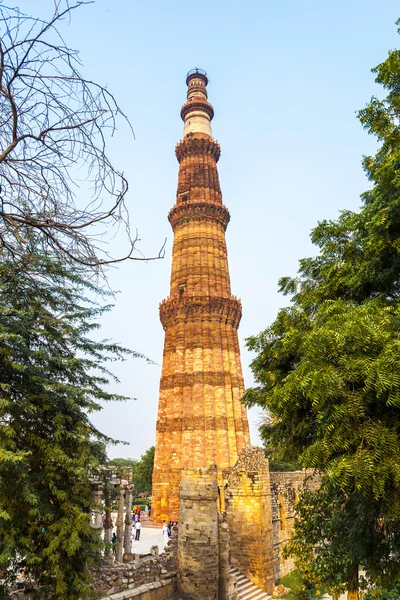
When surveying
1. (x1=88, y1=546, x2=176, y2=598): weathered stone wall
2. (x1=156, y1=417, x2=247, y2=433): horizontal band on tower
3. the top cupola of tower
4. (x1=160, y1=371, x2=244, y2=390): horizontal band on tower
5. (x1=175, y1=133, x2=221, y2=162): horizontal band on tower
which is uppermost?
the top cupola of tower

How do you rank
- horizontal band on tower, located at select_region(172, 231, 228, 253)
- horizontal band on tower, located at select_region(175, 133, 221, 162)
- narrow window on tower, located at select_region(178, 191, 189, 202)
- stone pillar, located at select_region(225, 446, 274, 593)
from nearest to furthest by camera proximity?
stone pillar, located at select_region(225, 446, 274, 593) → horizontal band on tower, located at select_region(172, 231, 228, 253) → narrow window on tower, located at select_region(178, 191, 189, 202) → horizontal band on tower, located at select_region(175, 133, 221, 162)

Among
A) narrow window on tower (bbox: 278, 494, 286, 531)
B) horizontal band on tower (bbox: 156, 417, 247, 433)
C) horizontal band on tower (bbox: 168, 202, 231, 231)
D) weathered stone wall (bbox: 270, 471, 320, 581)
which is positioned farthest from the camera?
horizontal band on tower (bbox: 168, 202, 231, 231)

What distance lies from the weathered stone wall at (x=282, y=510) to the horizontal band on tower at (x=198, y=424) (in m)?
3.83

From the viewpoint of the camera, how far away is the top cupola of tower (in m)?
29.5

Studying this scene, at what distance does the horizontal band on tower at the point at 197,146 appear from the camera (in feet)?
93.6

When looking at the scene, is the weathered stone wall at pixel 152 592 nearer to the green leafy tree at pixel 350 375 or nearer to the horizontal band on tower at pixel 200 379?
the green leafy tree at pixel 350 375

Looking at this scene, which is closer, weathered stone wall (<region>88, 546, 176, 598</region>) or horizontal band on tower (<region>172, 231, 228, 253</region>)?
weathered stone wall (<region>88, 546, 176, 598</region>)

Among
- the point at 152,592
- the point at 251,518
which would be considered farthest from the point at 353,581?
the point at 251,518

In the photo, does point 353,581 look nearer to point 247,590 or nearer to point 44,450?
point 247,590

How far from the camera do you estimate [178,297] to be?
24578 mm

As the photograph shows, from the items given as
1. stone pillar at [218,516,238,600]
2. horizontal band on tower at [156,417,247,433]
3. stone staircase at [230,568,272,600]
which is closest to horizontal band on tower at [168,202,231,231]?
horizontal band on tower at [156,417,247,433]

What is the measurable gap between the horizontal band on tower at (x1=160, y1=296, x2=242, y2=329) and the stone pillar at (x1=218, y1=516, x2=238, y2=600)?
13257 millimetres

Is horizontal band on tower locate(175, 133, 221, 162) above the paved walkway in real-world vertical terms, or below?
above

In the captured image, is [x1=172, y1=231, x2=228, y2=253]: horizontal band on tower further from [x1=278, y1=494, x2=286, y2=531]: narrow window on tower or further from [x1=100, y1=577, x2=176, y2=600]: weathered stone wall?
[x1=100, y1=577, x2=176, y2=600]: weathered stone wall
